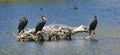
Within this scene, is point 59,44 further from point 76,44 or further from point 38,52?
point 38,52

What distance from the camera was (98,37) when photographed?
33.6 meters

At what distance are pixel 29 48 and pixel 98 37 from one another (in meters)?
6.75

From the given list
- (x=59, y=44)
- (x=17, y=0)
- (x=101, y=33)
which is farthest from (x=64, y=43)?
(x=17, y=0)

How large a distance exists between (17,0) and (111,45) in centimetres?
8941

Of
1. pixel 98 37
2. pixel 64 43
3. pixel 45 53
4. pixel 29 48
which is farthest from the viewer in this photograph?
pixel 98 37

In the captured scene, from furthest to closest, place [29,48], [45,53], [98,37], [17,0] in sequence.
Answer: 1. [17,0]
2. [98,37]
3. [29,48]
4. [45,53]

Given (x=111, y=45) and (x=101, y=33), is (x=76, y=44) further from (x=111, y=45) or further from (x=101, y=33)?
(x=101, y=33)

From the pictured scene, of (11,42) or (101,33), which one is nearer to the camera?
(11,42)

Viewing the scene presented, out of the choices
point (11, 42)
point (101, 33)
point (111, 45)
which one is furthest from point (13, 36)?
point (111, 45)

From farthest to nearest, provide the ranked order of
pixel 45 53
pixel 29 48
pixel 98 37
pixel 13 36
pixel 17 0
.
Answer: pixel 17 0, pixel 13 36, pixel 98 37, pixel 29 48, pixel 45 53

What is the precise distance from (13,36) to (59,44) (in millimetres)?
7043

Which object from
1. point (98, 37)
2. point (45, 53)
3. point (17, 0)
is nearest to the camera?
point (45, 53)

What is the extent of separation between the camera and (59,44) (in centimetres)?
2983

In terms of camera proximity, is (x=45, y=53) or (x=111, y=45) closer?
(x=45, y=53)
